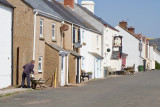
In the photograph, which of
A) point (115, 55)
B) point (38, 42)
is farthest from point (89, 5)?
point (38, 42)

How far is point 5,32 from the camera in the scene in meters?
22.6

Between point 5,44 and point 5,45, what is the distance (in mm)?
67

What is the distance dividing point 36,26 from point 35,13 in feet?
3.04

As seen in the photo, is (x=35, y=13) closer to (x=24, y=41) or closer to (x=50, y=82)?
(x=24, y=41)

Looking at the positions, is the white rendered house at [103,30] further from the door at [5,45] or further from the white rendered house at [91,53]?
the door at [5,45]

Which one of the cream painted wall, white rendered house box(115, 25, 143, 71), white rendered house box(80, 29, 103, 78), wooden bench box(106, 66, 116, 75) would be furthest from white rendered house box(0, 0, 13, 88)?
white rendered house box(115, 25, 143, 71)

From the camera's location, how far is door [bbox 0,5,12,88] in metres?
22.0

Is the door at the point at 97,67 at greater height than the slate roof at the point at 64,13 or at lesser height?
lesser

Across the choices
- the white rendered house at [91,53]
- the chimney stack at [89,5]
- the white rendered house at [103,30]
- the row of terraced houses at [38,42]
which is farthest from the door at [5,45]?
the chimney stack at [89,5]

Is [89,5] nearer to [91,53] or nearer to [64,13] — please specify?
[91,53]

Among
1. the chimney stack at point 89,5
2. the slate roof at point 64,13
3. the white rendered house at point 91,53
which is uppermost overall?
the chimney stack at point 89,5

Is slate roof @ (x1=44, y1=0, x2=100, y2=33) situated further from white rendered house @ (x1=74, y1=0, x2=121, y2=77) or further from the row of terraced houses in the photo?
white rendered house @ (x1=74, y1=0, x2=121, y2=77)

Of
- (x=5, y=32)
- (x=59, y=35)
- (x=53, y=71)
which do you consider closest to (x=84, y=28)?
(x=59, y=35)

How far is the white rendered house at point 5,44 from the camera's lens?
22.1 meters
